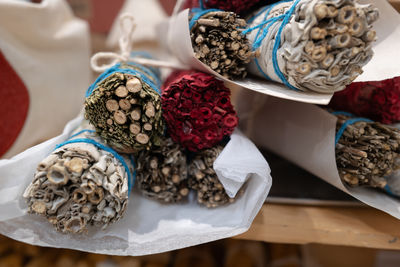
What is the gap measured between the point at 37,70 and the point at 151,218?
1.61ft

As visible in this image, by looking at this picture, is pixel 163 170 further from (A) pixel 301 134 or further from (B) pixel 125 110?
(A) pixel 301 134

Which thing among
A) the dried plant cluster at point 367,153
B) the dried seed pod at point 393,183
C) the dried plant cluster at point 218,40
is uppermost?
the dried plant cluster at point 218,40

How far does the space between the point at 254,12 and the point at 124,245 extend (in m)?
0.54

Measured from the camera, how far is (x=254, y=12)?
22.8 inches

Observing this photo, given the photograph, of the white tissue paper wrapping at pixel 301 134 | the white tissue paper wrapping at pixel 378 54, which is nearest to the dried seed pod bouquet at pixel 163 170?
the white tissue paper wrapping at pixel 378 54

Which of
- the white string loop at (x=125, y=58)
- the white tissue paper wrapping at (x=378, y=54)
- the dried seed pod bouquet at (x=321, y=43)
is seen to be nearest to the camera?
the dried seed pod bouquet at (x=321, y=43)

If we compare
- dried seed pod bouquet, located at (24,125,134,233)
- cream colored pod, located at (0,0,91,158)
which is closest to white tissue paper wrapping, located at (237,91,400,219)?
dried seed pod bouquet, located at (24,125,134,233)

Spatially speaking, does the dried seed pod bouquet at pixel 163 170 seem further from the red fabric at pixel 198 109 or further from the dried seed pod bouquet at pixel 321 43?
the dried seed pod bouquet at pixel 321 43

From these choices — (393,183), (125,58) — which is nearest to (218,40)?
(125,58)

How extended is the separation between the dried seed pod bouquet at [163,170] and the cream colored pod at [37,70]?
0.37m

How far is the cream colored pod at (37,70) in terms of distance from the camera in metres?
0.64

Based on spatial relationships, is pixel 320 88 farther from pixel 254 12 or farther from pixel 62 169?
pixel 62 169

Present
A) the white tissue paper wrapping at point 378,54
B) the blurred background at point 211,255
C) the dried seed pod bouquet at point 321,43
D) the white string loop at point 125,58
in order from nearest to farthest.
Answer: the dried seed pod bouquet at point 321,43 → the white tissue paper wrapping at point 378,54 → the white string loop at point 125,58 → the blurred background at point 211,255

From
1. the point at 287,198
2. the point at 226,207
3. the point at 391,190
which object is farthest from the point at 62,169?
the point at 391,190
